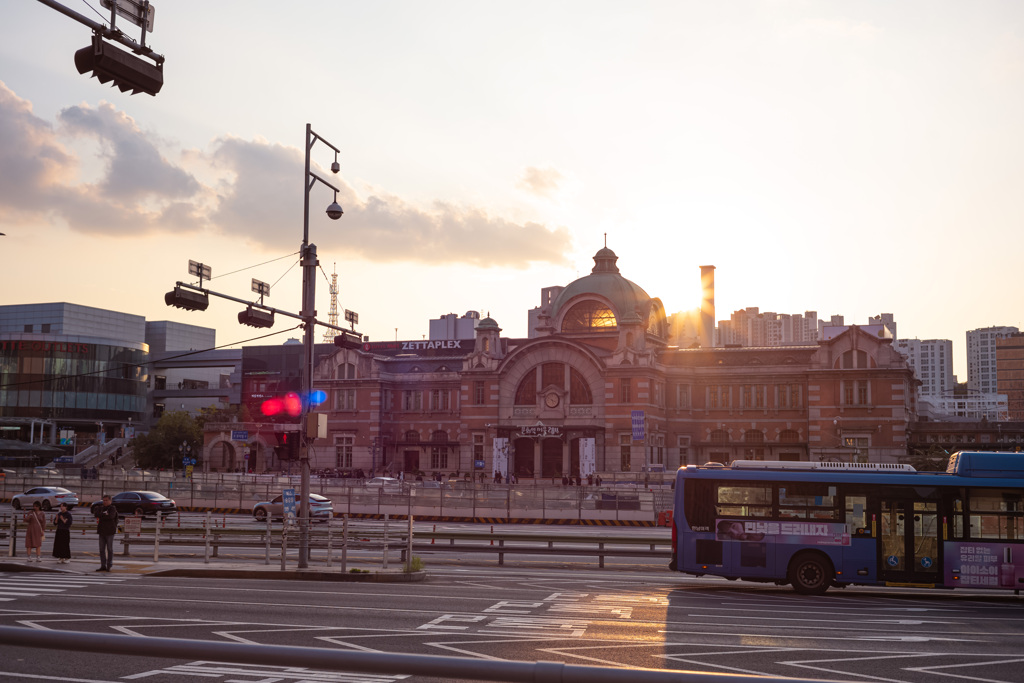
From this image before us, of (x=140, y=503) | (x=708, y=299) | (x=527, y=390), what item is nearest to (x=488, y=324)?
(x=527, y=390)

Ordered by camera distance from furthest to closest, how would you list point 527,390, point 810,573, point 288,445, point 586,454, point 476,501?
point 527,390, point 586,454, point 476,501, point 288,445, point 810,573

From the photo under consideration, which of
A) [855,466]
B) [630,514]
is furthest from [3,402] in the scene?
[855,466]

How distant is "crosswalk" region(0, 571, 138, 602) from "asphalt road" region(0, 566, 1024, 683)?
0.14 ft

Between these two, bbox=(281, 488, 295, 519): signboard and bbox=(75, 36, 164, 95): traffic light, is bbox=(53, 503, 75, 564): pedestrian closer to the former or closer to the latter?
bbox=(281, 488, 295, 519): signboard

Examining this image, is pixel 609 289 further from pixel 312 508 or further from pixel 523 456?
pixel 312 508

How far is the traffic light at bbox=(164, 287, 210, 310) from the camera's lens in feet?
73.7

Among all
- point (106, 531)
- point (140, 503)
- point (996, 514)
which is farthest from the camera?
point (140, 503)

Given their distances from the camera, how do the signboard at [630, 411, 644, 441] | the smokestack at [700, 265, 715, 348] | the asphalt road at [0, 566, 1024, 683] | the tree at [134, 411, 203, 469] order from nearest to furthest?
the asphalt road at [0, 566, 1024, 683] → the signboard at [630, 411, 644, 441] → the tree at [134, 411, 203, 469] → the smokestack at [700, 265, 715, 348]

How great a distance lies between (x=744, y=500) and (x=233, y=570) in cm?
1335

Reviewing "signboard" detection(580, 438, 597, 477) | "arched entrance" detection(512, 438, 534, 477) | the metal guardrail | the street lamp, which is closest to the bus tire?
the street lamp

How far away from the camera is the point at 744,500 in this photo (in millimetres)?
23453

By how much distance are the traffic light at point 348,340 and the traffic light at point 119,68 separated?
17.1 meters

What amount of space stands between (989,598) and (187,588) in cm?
1926

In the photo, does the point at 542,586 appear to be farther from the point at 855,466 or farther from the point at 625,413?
the point at 625,413
